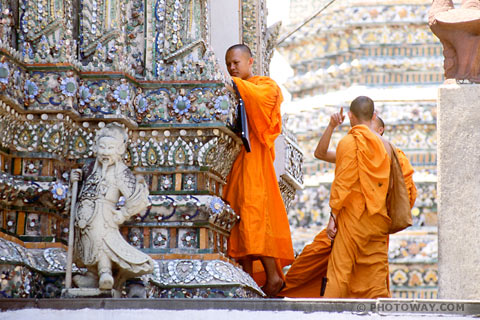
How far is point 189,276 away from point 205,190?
0.78 meters

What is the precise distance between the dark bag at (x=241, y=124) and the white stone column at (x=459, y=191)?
186 cm

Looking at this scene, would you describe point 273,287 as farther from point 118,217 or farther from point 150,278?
point 118,217

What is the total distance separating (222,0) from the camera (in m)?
14.5

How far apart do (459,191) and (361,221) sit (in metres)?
0.96

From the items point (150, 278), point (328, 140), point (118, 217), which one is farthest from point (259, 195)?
point (118, 217)

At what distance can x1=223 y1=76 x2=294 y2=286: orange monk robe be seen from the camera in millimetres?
11898

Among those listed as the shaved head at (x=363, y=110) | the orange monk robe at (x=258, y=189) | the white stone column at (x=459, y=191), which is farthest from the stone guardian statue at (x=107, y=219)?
the white stone column at (x=459, y=191)

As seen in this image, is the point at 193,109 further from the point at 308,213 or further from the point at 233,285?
the point at 308,213

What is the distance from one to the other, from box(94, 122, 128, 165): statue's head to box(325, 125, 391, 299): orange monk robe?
8.88 feet

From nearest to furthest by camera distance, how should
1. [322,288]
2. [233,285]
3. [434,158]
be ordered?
[233,285] < [322,288] < [434,158]

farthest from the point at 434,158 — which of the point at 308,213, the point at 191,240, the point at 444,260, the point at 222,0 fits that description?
the point at 191,240

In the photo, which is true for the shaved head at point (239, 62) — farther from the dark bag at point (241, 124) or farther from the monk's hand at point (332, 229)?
the monk's hand at point (332, 229)

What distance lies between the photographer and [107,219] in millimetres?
9727

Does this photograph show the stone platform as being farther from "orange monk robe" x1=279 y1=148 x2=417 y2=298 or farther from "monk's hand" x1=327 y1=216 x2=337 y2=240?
"orange monk robe" x1=279 y1=148 x2=417 y2=298
